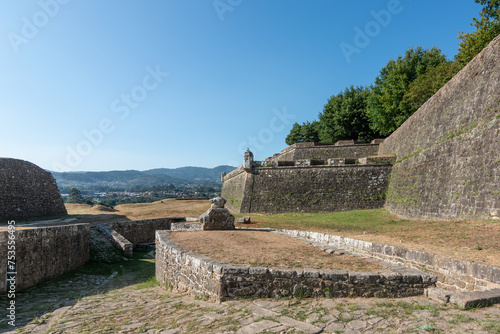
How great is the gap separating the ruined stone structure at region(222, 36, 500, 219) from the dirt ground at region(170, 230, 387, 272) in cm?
644

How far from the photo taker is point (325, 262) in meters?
7.15

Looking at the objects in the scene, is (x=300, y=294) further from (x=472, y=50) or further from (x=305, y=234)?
(x=472, y=50)

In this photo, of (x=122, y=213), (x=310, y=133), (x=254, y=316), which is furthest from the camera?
(x=310, y=133)

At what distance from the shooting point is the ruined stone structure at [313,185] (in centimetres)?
2202

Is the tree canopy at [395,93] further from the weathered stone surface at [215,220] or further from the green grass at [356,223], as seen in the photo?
the weathered stone surface at [215,220]

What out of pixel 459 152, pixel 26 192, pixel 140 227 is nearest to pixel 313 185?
pixel 459 152

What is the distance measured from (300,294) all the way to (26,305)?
23.9ft

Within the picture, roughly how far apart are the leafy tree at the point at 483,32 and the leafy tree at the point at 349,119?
16.4 m

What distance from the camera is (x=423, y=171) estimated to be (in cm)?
1600

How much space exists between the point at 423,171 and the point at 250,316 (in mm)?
14772

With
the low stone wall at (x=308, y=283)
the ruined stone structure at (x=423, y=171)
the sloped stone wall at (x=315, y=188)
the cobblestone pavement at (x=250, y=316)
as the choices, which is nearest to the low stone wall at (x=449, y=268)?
the low stone wall at (x=308, y=283)

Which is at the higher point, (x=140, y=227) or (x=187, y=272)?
(x=187, y=272)

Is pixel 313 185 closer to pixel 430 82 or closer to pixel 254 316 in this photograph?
pixel 430 82

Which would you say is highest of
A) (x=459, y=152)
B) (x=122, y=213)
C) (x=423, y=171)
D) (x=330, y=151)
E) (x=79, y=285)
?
(x=330, y=151)
